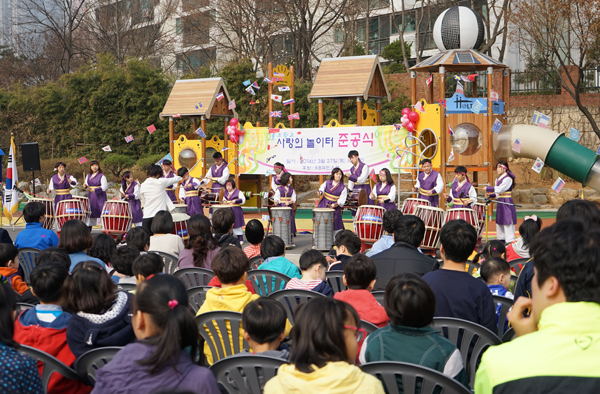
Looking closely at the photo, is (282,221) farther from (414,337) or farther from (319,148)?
(414,337)

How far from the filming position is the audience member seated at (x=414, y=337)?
2.57 meters

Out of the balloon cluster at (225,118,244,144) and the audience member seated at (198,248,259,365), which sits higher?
the balloon cluster at (225,118,244,144)

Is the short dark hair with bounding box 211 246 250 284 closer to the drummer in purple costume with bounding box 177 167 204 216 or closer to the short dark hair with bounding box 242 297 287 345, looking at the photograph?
the short dark hair with bounding box 242 297 287 345

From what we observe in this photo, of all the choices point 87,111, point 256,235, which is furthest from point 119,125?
point 256,235

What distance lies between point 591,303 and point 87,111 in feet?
75.5

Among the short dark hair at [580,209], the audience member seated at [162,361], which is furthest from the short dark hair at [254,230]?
the audience member seated at [162,361]

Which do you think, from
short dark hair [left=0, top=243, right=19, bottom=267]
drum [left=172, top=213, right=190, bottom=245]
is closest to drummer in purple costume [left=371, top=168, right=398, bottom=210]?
drum [left=172, top=213, right=190, bottom=245]

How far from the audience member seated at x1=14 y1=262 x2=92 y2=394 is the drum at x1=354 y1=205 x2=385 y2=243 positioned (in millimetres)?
6741

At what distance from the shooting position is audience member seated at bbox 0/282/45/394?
6.77ft

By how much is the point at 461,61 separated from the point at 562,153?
13.6 feet

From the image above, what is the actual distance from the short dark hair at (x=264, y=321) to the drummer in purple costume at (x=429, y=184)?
8.40 metres

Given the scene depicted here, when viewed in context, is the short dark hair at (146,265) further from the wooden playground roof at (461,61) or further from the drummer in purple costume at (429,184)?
the wooden playground roof at (461,61)

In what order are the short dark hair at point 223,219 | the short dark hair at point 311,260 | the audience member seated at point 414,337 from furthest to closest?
the short dark hair at point 223,219, the short dark hair at point 311,260, the audience member seated at point 414,337

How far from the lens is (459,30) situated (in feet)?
41.1
